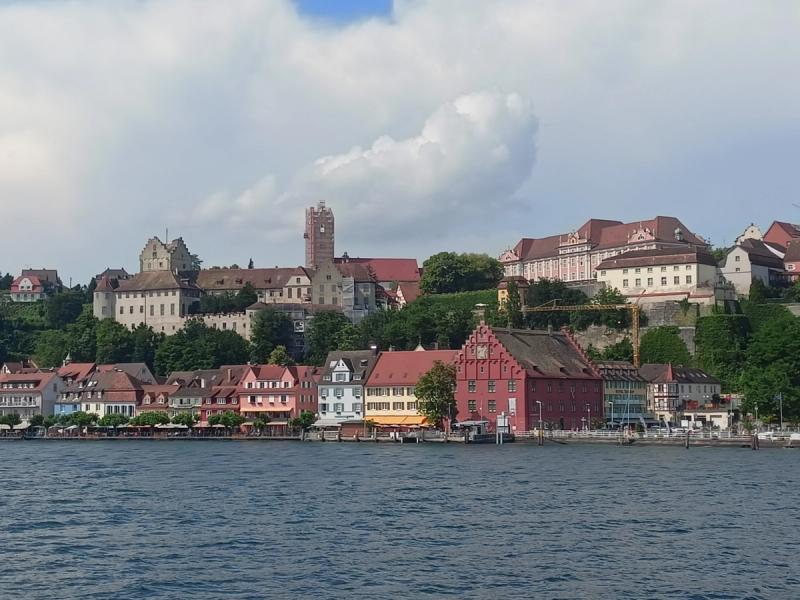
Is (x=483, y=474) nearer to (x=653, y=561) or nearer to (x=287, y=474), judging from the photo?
(x=287, y=474)

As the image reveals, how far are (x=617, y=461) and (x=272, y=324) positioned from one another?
85.3 meters

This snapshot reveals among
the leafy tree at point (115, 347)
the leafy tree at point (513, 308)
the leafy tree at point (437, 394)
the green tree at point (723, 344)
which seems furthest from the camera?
the leafy tree at point (115, 347)

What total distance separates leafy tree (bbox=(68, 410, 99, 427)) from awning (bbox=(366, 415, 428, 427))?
28.1 metres

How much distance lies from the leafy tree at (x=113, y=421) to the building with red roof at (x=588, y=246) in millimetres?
58743

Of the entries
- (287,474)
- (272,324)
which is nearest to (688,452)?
(287,474)

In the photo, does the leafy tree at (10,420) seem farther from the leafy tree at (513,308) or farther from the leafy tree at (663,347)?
the leafy tree at (663,347)

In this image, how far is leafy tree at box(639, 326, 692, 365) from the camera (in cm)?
13512

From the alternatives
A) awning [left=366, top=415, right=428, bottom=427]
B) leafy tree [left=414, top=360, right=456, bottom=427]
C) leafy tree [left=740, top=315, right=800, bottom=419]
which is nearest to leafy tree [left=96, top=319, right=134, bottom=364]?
awning [left=366, top=415, right=428, bottom=427]

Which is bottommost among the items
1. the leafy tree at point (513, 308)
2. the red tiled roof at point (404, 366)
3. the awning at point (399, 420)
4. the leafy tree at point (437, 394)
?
the awning at point (399, 420)

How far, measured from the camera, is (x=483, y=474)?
72938mm

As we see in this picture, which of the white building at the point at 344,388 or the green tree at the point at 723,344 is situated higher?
the green tree at the point at 723,344

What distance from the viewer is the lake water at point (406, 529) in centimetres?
3928

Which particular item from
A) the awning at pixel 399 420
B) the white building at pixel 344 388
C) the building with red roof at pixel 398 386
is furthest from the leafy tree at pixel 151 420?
the awning at pixel 399 420

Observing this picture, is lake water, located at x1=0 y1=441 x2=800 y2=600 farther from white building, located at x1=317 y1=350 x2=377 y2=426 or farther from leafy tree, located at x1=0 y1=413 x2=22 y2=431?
leafy tree, located at x1=0 y1=413 x2=22 y2=431
